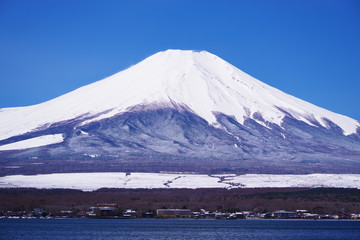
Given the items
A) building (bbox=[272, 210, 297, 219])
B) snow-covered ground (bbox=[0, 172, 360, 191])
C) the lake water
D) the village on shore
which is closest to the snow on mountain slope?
snow-covered ground (bbox=[0, 172, 360, 191])

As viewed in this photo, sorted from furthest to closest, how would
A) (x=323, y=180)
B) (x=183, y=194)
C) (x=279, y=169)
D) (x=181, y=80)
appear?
(x=181, y=80)
(x=279, y=169)
(x=323, y=180)
(x=183, y=194)

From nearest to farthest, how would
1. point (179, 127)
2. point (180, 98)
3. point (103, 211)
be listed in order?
point (103, 211) → point (179, 127) → point (180, 98)

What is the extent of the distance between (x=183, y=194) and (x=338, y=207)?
16452 millimetres

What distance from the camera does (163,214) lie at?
244ft

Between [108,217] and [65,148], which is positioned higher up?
[65,148]

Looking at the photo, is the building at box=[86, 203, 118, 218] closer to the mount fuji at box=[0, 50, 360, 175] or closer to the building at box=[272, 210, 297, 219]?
the building at box=[272, 210, 297, 219]

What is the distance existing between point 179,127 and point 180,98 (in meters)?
17.7

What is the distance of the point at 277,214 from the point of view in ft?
242

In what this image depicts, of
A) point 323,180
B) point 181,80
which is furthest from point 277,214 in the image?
point 181,80

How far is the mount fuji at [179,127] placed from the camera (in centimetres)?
11988

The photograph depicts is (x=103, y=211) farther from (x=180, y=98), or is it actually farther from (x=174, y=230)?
(x=180, y=98)

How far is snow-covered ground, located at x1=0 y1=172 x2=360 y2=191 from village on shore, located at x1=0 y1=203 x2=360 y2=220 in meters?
16.6

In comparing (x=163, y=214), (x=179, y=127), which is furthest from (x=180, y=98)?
(x=163, y=214)

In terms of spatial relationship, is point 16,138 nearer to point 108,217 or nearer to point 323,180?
point 323,180
